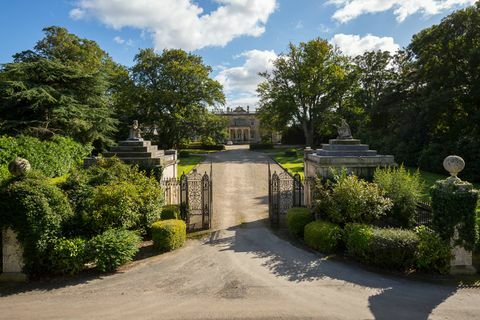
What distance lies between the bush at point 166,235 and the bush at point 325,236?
4264mm

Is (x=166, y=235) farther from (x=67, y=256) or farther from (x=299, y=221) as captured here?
(x=299, y=221)

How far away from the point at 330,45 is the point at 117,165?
33.3m

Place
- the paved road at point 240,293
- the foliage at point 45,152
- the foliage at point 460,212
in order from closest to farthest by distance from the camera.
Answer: the paved road at point 240,293 < the foliage at point 460,212 < the foliage at point 45,152

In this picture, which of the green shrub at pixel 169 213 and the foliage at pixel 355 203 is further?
the green shrub at pixel 169 213

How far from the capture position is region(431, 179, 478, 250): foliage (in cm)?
766

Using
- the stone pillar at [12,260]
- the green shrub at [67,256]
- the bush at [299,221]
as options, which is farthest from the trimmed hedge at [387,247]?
the stone pillar at [12,260]

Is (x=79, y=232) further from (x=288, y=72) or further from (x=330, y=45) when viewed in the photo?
(x=330, y=45)

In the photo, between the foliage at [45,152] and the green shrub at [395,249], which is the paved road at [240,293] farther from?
the foliage at [45,152]

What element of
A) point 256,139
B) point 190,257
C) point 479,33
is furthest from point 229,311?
point 256,139

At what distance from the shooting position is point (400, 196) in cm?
984

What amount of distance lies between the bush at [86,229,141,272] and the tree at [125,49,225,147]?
27.7 metres

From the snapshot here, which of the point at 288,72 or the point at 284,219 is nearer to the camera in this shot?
the point at 284,219

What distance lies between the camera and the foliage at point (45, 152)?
1646 cm

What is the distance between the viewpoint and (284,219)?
1302 cm
